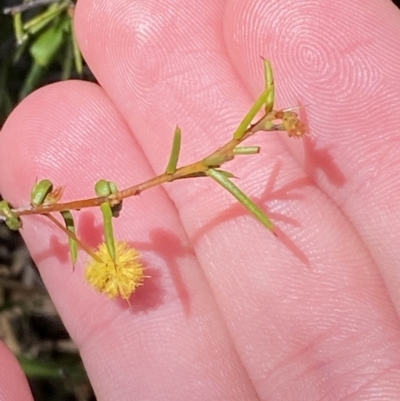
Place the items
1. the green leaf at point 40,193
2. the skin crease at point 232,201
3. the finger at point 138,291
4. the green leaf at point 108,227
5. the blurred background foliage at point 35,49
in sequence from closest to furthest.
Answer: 1. the green leaf at point 108,227
2. the green leaf at point 40,193
3. the skin crease at point 232,201
4. the finger at point 138,291
5. the blurred background foliage at point 35,49

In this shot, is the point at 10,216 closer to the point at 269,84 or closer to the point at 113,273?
the point at 113,273

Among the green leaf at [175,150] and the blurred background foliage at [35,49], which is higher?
the blurred background foliage at [35,49]

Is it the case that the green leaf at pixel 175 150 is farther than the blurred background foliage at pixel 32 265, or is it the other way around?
the blurred background foliage at pixel 32 265

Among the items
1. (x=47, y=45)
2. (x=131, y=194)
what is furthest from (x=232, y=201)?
(x=47, y=45)

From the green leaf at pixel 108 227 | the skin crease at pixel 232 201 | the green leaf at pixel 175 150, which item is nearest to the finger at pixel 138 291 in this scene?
the skin crease at pixel 232 201

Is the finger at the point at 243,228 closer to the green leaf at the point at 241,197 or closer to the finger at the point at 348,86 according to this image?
the finger at the point at 348,86

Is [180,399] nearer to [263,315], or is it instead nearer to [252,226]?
[263,315]

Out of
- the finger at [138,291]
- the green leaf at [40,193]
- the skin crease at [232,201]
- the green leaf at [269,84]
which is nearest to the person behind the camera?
the green leaf at [269,84]
